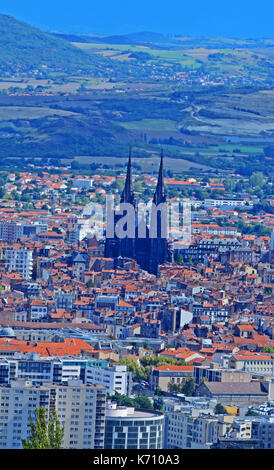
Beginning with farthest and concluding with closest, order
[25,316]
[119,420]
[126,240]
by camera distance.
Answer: [126,240], [25,316], [119,420]

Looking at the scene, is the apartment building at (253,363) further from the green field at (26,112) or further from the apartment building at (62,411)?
the green field at (26,112)

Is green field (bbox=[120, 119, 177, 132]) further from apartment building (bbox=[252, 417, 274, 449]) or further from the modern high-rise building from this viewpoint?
the modern high-rise building

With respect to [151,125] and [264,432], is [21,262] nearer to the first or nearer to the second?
[264,432]

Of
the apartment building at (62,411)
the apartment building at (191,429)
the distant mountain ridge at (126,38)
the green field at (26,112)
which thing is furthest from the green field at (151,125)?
the apartment building at (62,411)

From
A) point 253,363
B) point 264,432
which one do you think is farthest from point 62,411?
point 253,363

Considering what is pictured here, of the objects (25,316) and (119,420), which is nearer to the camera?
(119,420)
